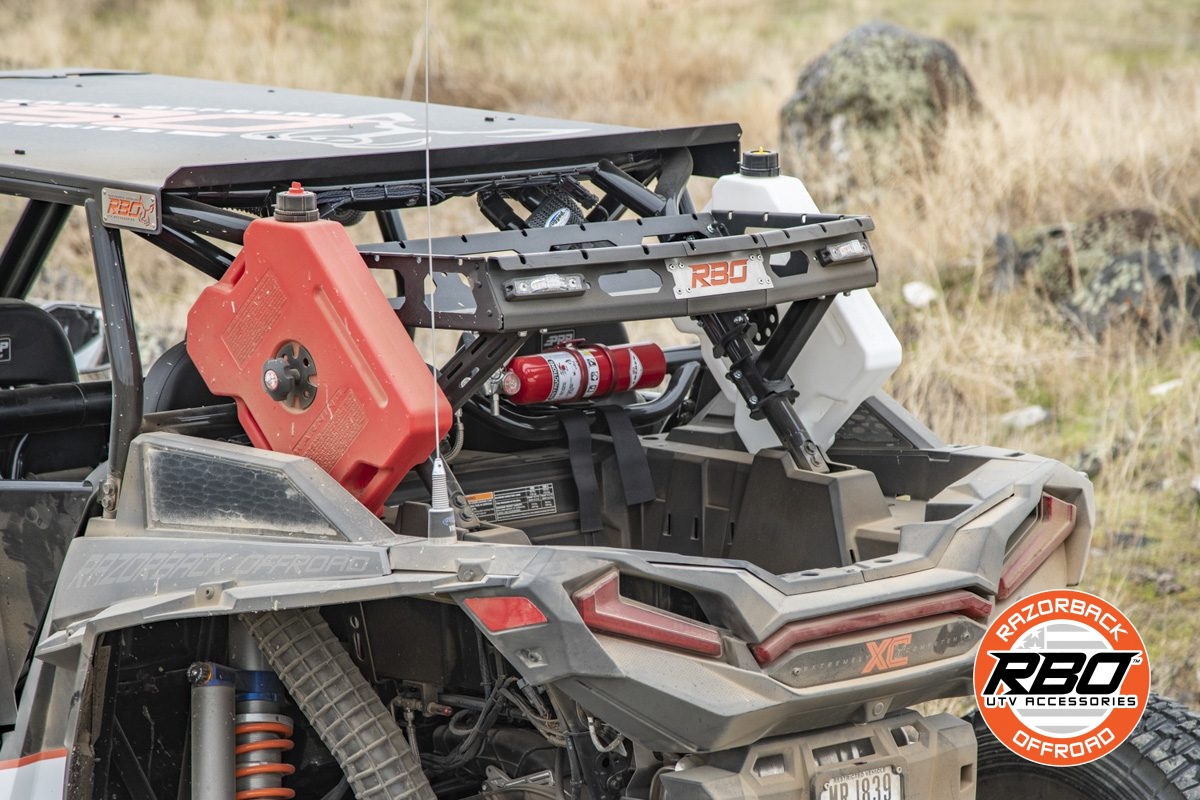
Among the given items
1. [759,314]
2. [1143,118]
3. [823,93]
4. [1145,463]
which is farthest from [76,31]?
[759,314]

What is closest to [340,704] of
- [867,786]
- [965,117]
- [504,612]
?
[504,612]

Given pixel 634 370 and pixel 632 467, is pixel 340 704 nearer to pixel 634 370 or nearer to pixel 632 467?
pixel 632 467

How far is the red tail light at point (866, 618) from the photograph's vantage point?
329 centimetres

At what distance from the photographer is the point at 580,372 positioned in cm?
457

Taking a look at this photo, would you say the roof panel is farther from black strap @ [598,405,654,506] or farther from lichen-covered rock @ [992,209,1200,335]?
lichen-covered rock @ [992,209,1200,335]

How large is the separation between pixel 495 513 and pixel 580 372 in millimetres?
464

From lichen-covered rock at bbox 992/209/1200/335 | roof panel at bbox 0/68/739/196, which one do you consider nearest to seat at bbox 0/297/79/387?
roof panel at bbox 0/68/739/196

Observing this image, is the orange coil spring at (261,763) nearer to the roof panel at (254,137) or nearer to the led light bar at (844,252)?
the roof panel at (254,137)

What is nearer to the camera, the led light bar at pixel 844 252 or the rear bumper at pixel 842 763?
the rear bumper at pixel 842 763

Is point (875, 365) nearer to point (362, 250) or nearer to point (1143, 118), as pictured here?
point (362, 250)

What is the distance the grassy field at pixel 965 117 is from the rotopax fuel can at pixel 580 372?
5.59 feet

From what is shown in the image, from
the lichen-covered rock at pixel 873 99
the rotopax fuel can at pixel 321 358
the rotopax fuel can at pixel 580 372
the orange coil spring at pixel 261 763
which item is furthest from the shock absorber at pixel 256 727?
the lichen-covered rock at pixel 873 99

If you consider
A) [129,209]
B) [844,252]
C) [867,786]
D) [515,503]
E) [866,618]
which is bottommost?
[867,786]

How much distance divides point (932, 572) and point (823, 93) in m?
8.37
